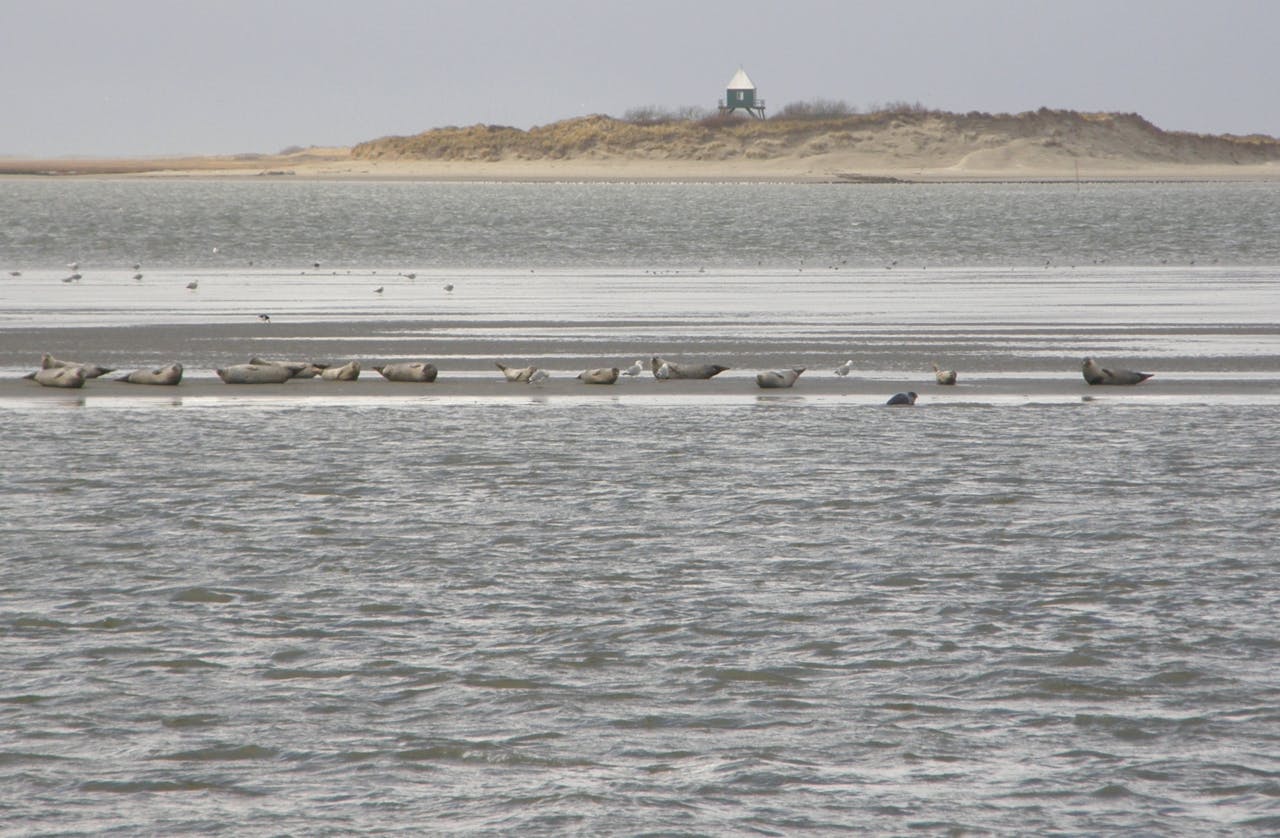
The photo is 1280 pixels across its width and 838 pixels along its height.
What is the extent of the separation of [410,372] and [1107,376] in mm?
7756

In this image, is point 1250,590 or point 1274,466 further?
point 1274,466

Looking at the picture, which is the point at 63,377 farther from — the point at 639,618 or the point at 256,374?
the point at 639,618

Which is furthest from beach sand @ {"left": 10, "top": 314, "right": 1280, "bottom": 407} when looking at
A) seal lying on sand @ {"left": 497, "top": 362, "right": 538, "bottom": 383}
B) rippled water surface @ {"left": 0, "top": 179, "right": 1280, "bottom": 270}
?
rippled water surface @ {"left": 0, "top": 179, "right": 1280, "bottom": 270}

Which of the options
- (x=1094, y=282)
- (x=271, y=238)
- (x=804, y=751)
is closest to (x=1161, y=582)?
(x=804, y=751)

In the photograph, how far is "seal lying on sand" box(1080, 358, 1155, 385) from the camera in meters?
18.4

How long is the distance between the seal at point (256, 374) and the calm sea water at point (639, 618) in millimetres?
1381

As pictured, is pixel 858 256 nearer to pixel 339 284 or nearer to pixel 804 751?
pixel 339 284

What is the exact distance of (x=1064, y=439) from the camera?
15016mm

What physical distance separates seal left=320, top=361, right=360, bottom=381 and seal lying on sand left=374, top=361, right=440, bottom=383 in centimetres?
31

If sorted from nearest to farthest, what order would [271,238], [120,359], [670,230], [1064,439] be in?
1. [1064,439]
2. [120,359]
3. [271,238]
4. [670,230]

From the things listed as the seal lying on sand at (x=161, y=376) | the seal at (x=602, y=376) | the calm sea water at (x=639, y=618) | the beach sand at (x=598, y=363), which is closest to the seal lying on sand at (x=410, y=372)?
the beach sand at (x=598, y=363)

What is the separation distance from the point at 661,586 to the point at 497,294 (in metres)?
22.9

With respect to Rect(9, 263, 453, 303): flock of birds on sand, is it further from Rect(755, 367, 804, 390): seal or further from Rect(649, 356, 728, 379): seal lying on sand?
Rect(755, 367, 804, 390): seal

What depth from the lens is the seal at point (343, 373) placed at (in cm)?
1881
